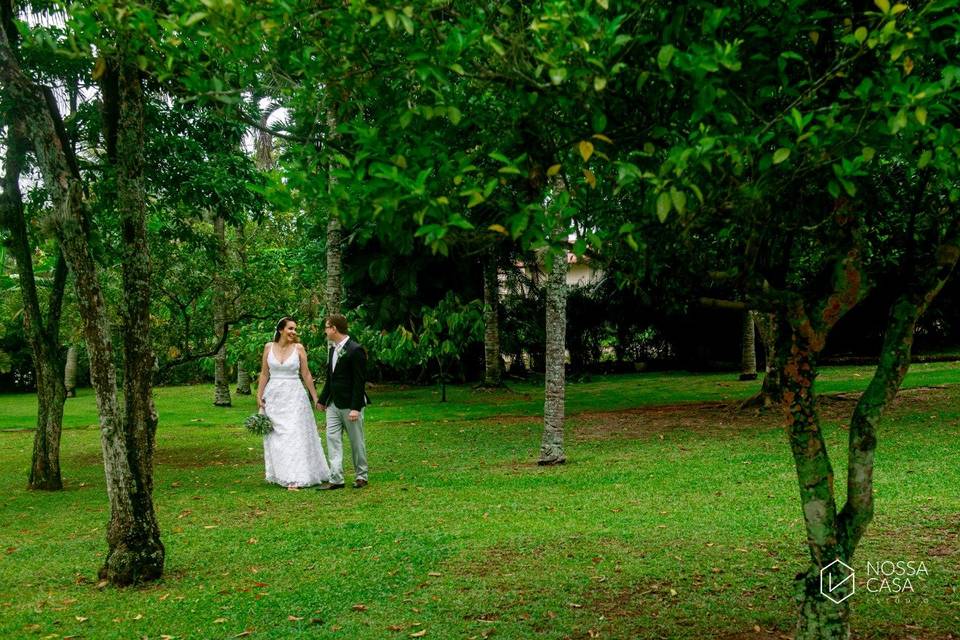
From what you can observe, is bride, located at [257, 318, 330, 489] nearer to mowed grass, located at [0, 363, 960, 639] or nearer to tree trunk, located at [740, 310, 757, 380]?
mowed grass, located at [0, 363, 960, 639]

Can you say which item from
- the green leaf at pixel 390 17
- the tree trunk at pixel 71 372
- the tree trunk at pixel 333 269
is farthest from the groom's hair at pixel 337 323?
the tree trunk at pixel 71 372

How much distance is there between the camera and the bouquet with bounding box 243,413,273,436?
11.3 metres

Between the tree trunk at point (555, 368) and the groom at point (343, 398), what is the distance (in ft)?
9.01

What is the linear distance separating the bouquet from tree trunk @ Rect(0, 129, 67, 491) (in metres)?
2.71

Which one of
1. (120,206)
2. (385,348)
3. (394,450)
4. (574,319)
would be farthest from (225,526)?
(574,319)

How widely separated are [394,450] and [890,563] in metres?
9.68

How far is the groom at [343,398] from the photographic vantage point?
36.0 ft

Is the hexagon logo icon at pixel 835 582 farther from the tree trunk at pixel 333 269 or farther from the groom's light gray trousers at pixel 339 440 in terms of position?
the tree trunk at pixel 333 269

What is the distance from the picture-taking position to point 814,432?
15.8ft

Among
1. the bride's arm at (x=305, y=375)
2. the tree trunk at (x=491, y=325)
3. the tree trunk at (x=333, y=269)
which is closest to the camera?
the bride's arm at (x=305, y=375)

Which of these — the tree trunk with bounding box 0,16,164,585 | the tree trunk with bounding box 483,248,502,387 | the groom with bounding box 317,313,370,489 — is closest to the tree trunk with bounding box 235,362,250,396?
the tree trunk with bounding box 483,248,502,387

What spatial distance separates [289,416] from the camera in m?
11.6

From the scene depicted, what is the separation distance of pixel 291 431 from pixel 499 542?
453cm

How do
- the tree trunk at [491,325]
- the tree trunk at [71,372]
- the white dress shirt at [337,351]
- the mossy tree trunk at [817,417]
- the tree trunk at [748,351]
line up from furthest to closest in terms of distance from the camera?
the tree trunk at [71,372]
the tree trunk at [491,325]
the tree trunk at [748,351]
the white dress shirt at [337,351]
the mossy tree trunk at [817,417]
